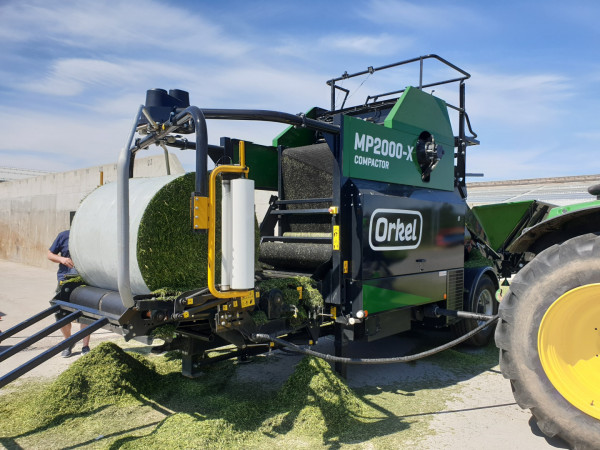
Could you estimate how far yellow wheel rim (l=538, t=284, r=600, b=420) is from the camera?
3.12 metres

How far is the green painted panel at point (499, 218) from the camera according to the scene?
7223mm

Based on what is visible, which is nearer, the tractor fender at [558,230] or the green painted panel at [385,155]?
the tractor fender at [558,230]

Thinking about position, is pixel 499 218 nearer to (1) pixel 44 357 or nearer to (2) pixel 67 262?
(2) pixel 67 262

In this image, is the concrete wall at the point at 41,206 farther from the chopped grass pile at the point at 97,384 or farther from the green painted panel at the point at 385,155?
the green painted panel at the point at 385,155

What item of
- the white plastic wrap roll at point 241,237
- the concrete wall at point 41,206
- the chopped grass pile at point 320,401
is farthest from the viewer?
the concrete wall at point 41,206

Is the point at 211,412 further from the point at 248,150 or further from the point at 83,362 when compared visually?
the point at 248,150

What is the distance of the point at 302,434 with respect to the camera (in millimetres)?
3578

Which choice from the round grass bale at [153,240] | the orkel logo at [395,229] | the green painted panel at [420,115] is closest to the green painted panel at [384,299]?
the orkel logo at [395,229]

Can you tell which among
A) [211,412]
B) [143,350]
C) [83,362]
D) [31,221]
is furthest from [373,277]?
[31,221]

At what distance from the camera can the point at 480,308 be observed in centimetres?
610

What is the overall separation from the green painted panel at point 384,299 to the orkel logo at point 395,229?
392mm

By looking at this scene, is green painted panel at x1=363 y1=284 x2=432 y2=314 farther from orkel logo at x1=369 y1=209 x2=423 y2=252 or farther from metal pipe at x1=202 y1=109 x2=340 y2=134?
metal pipe at x1=202 y1=109 x2=340 y2=134

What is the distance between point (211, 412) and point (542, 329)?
2640 mm

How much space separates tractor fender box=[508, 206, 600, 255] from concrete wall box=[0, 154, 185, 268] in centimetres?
961
